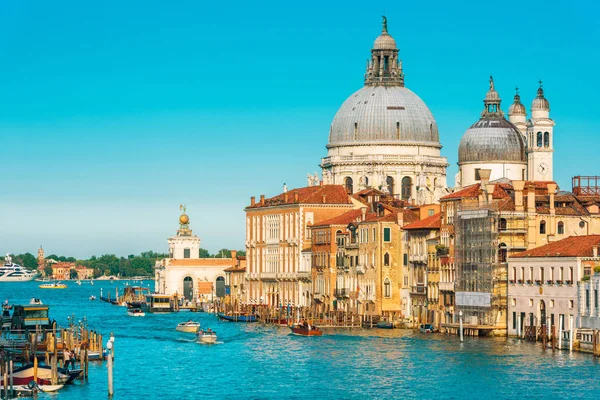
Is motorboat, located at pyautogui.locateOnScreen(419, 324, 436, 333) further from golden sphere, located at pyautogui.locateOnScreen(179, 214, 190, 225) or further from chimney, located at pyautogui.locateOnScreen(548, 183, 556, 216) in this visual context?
golden sphere, located at pyautogui.locateOnScreen(179, 214, 190, 225)

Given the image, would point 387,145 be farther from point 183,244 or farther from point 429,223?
point 429,223

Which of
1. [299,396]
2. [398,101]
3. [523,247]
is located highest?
[398,101]

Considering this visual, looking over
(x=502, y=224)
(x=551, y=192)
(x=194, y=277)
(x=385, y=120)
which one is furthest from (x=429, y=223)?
(x=194, y=277)

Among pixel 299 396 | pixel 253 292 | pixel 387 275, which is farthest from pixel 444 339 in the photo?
pixel 253 292

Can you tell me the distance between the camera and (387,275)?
330 ft

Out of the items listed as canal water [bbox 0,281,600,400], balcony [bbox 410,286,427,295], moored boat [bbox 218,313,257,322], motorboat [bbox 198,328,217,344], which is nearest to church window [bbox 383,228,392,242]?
balcony [bbox 410,286,427,295]

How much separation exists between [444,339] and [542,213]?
8315 mm

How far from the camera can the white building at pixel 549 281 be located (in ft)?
256

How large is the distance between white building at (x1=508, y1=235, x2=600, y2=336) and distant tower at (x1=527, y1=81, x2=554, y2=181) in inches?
1651

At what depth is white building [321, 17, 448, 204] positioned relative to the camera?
13550 cm

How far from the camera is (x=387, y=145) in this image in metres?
136

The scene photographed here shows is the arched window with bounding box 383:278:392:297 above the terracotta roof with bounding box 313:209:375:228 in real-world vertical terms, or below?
below

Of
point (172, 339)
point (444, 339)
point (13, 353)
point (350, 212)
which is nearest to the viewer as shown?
point (13, 353)

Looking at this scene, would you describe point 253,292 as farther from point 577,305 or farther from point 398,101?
point 577,305
